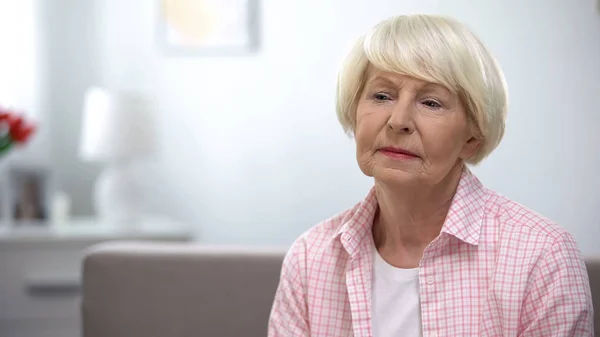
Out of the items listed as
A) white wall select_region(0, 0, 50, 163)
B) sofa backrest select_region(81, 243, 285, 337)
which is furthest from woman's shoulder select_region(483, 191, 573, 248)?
white wall select_region(0, 0, 50, 163)

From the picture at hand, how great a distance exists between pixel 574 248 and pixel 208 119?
2221 millimetres

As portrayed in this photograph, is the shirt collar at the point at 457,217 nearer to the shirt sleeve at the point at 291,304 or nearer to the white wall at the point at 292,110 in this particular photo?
the shirt sleeve at the point at 291,304

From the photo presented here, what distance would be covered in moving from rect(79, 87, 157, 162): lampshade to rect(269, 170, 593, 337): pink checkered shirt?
168cm

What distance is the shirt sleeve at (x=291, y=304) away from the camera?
4.17 ft

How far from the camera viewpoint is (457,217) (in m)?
1.19

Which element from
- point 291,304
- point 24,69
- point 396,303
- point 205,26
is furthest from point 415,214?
point 24,69

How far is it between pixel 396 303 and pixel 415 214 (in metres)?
0.14

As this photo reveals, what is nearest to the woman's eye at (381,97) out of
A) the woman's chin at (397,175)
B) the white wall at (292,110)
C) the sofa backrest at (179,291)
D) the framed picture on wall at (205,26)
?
the woman's chin at (397,175)

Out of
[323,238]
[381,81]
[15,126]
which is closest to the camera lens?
[381,81]

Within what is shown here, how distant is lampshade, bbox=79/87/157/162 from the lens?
2.85 m

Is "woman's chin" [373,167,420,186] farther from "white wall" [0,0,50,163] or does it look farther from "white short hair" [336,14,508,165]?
"white wall" [0,0,50,163]

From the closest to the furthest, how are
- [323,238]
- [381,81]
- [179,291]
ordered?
[381,81], [323,238], [179,291]

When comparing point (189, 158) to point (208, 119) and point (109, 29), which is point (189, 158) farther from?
point (109, 29)

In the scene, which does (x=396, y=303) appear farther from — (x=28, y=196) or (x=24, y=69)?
(x=24, y=69)
